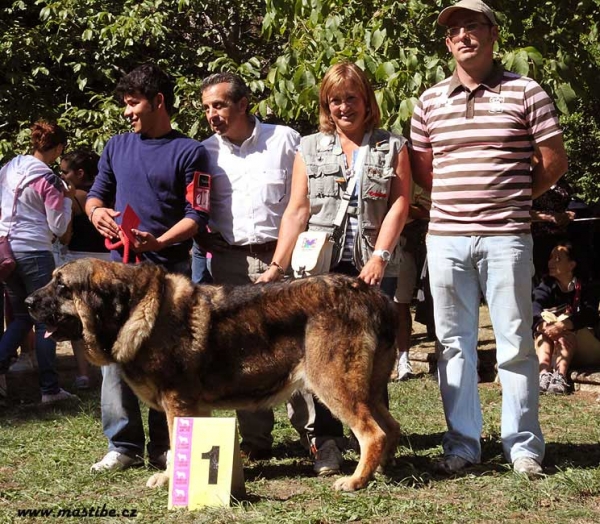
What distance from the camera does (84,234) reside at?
28.0ft

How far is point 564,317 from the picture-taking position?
317 inches

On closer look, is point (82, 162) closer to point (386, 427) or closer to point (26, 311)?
point (26, 311)

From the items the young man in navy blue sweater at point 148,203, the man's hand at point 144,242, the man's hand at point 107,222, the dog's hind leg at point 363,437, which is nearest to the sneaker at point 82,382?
the young man in navy blue sweater at point 148,203

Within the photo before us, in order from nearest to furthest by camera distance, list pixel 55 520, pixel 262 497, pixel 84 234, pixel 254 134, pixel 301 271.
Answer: pixel 55 520
pixel 262 497
pixel 301 271
pixel 254 134
pixel 84 234

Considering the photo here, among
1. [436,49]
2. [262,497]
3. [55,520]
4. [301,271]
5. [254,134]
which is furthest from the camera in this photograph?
[436,49]

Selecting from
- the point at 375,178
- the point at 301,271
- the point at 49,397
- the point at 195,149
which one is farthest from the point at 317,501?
the point at 49,397

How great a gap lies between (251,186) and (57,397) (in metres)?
3.53

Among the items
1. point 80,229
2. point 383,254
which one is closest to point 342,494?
point 383,254

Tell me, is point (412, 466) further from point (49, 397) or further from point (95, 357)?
point (49, 397)

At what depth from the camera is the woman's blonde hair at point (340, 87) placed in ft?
16.3

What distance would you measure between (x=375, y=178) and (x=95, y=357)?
5.91ft

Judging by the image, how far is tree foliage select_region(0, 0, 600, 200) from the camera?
7129 mm

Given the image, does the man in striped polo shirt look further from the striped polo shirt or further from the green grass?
the green grass

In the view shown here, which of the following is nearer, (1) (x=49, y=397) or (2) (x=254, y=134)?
(2) (x=254, y=134)
